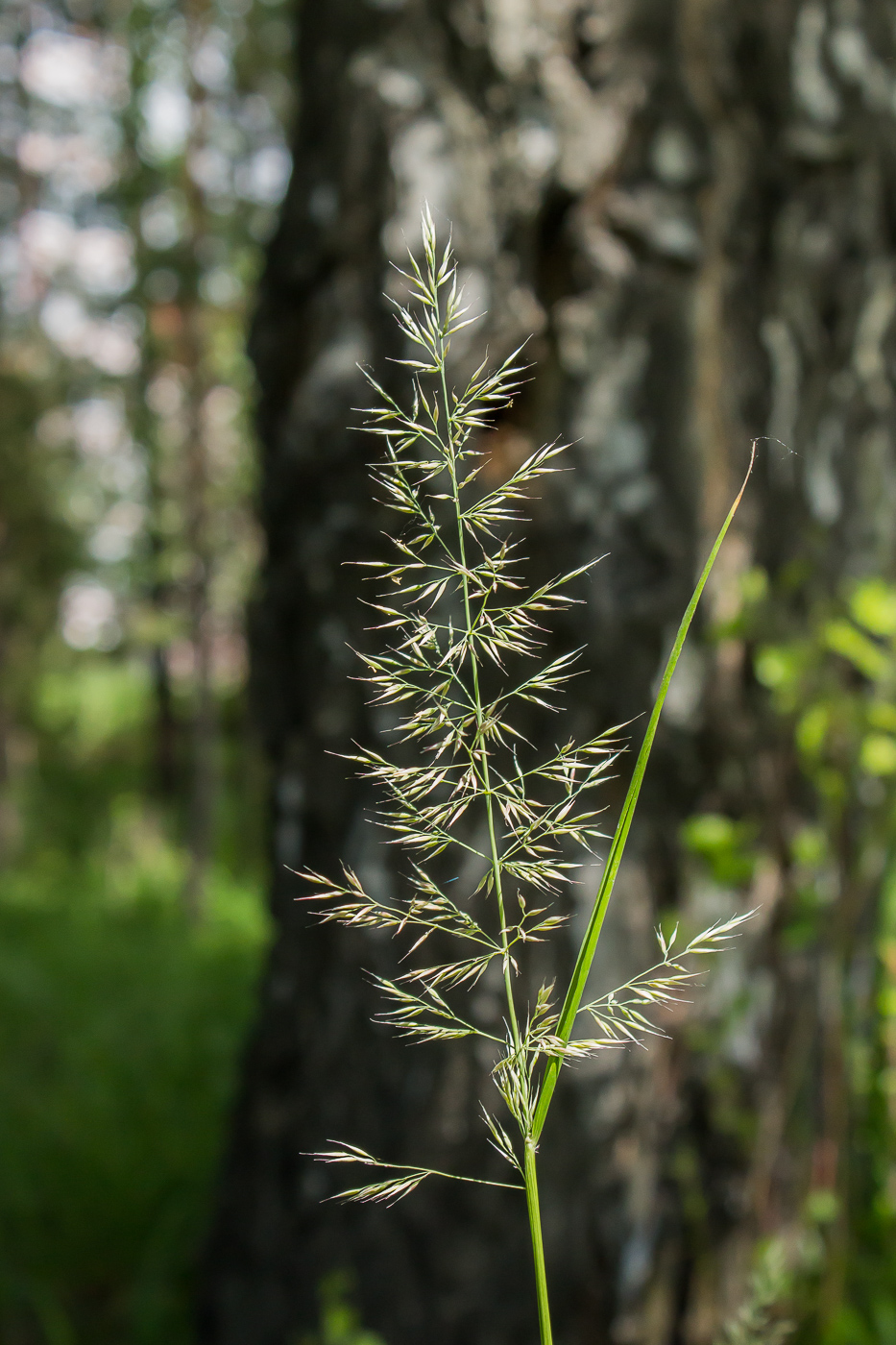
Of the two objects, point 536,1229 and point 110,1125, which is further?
point 110,1125

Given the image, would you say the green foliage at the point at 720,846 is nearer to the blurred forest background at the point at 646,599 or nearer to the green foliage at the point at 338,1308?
the blurred forest background at the point at 646,599

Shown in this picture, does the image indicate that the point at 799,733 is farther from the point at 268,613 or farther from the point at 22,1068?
the point at 22,1068

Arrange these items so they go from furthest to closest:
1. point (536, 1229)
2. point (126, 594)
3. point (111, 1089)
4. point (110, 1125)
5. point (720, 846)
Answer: point (126, 594) → point (111, 1089) → point (110, 1125) → point (720, 846) → point (536, 1229)

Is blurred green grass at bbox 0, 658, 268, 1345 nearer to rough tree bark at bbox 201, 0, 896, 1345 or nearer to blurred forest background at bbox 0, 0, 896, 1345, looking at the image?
blurred forest background at bbox 0, 0, 896, 1345

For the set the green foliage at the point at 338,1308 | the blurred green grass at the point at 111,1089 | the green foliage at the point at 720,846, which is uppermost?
the green foliage at the point at 720,846

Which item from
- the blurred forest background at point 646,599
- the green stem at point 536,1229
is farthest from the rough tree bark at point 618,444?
the green stem at point 536,1229

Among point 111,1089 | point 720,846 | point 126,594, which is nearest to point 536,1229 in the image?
point 720,846

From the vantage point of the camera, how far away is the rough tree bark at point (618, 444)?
1555mm

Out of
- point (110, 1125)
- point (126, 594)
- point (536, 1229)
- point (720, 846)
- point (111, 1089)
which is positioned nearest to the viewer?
point (536, 1229)

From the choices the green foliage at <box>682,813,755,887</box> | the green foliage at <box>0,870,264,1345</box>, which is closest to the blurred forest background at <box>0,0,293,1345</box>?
the green foliage at <box>0,870,264,1345</box>

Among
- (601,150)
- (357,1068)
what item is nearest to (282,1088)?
(357,1068)

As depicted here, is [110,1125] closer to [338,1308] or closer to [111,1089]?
[111,1089]

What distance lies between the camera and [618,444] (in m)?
1.55

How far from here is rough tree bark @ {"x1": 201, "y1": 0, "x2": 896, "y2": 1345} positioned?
1555 millimetres
